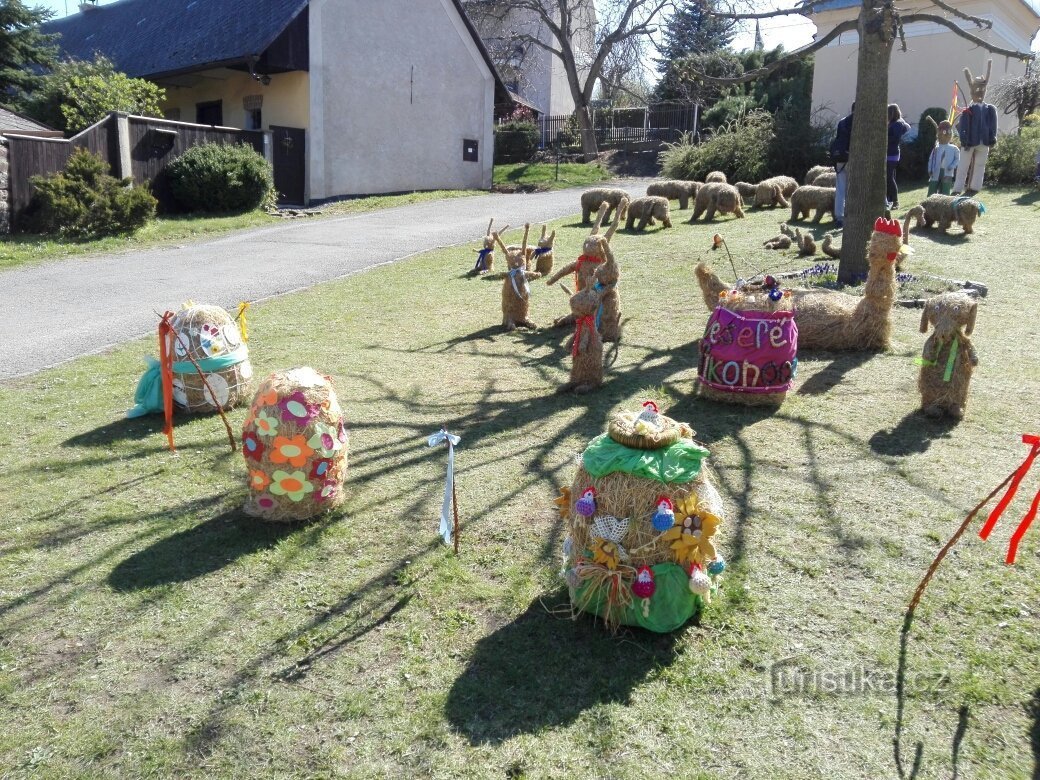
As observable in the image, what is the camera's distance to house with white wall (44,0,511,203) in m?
21.6

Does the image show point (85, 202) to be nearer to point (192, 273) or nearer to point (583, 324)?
point (192, 273)

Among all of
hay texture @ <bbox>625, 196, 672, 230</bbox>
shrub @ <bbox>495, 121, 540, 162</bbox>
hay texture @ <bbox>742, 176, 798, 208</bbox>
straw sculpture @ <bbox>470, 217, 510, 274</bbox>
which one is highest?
shrub @ <bbox>495, 121, 540, 162</bbox>

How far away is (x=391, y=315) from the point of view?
31.2ft

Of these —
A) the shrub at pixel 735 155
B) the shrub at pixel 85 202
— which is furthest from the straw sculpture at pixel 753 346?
the shrub at pixel 735 155

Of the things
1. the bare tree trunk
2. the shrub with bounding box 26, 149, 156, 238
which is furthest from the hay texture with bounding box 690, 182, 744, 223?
the shrub with bounding box 26, 149, 156, 238

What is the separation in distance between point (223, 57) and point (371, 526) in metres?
20.9

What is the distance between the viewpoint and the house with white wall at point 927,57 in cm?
2108

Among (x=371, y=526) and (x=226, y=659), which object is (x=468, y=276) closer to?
(x=371, y=526)

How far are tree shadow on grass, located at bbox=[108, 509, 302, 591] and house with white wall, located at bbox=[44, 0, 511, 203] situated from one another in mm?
19000

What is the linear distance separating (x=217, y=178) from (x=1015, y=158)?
1788 cm

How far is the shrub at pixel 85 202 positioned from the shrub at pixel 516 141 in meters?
19.2

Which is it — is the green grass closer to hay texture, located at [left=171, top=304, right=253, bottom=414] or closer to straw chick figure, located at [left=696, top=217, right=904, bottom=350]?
straw chick figure, located at [left=696, top=217, right=904, bottom=350]

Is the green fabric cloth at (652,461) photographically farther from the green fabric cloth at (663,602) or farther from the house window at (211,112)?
the house window at (211,112)

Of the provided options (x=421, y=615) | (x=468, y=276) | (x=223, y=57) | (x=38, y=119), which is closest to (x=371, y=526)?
(x=421, y=615)
